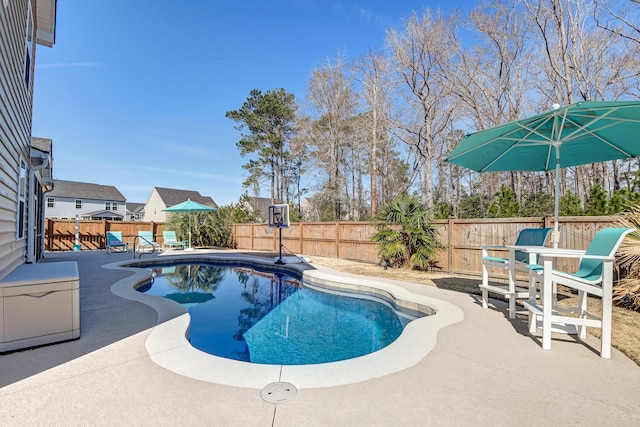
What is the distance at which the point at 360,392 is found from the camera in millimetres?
2273

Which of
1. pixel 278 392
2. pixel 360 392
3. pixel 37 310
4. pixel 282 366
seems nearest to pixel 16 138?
pixel 37 310

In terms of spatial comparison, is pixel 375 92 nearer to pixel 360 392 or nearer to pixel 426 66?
pixel 426 66

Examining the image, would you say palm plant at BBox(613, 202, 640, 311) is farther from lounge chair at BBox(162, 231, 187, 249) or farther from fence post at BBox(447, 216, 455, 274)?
lounge chair at BBox(162, 231, 187, 249)

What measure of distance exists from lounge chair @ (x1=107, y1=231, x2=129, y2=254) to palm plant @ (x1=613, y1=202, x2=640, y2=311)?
49.9 ft

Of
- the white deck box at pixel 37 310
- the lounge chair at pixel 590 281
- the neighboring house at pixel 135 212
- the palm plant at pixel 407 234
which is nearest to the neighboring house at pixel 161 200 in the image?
the neighboring house at pixel 135 212

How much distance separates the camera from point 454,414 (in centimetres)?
199

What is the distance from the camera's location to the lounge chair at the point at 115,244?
13.0m

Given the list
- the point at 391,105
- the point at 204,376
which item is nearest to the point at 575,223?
the point at 204,376

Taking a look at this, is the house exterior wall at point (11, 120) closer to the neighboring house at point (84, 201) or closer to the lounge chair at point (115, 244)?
the lounge chair at point (115, 244)

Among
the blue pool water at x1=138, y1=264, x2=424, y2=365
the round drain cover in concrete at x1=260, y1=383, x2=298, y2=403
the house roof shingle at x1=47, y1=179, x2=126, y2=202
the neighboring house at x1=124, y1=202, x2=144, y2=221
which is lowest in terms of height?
the blue pool water at x1=138, y1=264, x2=424, y2=365

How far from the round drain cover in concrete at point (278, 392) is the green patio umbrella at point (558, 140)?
11.6 feet

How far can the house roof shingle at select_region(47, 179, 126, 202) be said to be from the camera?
99.1ft

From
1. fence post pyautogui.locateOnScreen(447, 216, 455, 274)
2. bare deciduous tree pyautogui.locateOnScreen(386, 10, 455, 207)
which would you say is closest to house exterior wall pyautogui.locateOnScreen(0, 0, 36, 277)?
fence post pyautogui.locateOnScreen(447, 216, 455, 274)

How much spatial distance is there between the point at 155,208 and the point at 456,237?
35.1m
